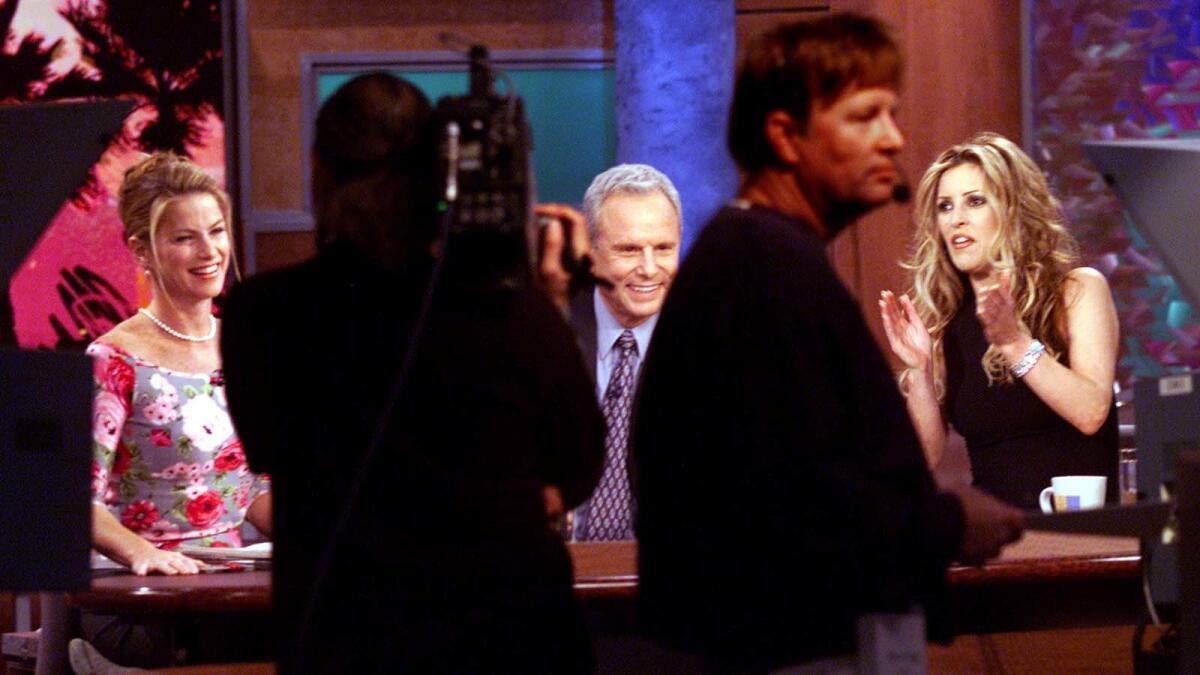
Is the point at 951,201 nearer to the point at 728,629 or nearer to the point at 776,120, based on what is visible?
the point at 776,120

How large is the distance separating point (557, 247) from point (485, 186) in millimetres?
130

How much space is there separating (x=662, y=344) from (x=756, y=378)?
151mm

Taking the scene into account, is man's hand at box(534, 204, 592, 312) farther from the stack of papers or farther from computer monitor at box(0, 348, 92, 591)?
the stack of papers

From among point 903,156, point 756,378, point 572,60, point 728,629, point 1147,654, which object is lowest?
point 1147,654

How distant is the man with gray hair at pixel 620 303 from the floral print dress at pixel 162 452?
1.95 ft

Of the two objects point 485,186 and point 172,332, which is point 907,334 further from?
point 485,186

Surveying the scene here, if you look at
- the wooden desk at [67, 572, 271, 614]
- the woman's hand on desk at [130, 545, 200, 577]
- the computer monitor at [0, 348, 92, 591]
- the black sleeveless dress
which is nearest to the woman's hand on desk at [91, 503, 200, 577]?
the woman's hand on desk at [130, 545, 200, 577]

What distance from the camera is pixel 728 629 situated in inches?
61.6

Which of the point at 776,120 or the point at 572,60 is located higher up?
the point at 572,60

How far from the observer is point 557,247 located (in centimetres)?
170

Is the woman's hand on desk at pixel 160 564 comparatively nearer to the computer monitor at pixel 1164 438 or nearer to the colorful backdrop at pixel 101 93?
the computer monitor at pixel 1164 438

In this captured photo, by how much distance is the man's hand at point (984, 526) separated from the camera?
1.57 meters

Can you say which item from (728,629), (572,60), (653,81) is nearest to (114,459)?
(728,629)

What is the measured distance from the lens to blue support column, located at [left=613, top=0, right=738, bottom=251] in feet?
14.6
